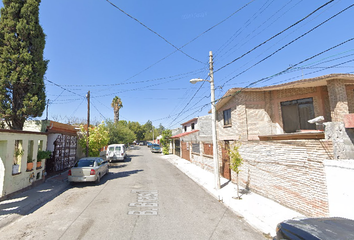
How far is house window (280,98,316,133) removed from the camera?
11.0m

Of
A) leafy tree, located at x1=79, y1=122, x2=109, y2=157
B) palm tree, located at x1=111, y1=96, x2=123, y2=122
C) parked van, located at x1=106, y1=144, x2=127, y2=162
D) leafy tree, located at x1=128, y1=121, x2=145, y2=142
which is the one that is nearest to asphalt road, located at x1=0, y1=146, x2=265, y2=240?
leafy tree, located at x1=79, y1=122, x2=109, y2=157

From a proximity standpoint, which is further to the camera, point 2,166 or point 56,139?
point 56,139

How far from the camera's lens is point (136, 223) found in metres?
5.46

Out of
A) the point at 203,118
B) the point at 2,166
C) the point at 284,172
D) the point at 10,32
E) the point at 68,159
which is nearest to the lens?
the point at 284,172

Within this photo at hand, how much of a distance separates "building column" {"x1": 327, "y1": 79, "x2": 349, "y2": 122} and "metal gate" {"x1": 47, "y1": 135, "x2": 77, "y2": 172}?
1904 cm

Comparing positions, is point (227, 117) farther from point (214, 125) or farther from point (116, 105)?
point (116, 105)

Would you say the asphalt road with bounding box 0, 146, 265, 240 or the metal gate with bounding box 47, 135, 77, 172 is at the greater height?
the metal gate with bounding box 47, 135, 77, 172

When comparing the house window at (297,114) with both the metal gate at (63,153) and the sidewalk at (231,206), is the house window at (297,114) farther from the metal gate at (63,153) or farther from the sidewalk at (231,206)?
the metal gate at (63,153)

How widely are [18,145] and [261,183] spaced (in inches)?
479

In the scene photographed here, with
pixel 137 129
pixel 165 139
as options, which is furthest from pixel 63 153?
pixel 137 129

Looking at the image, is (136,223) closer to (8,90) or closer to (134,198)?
(134,198)

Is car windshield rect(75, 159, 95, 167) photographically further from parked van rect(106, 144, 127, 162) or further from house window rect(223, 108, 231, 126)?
parked van rect(106, 144, 127, 162)

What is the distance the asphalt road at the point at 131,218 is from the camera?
4852 mm

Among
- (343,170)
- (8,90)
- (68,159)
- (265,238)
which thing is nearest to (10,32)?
(8,90)
